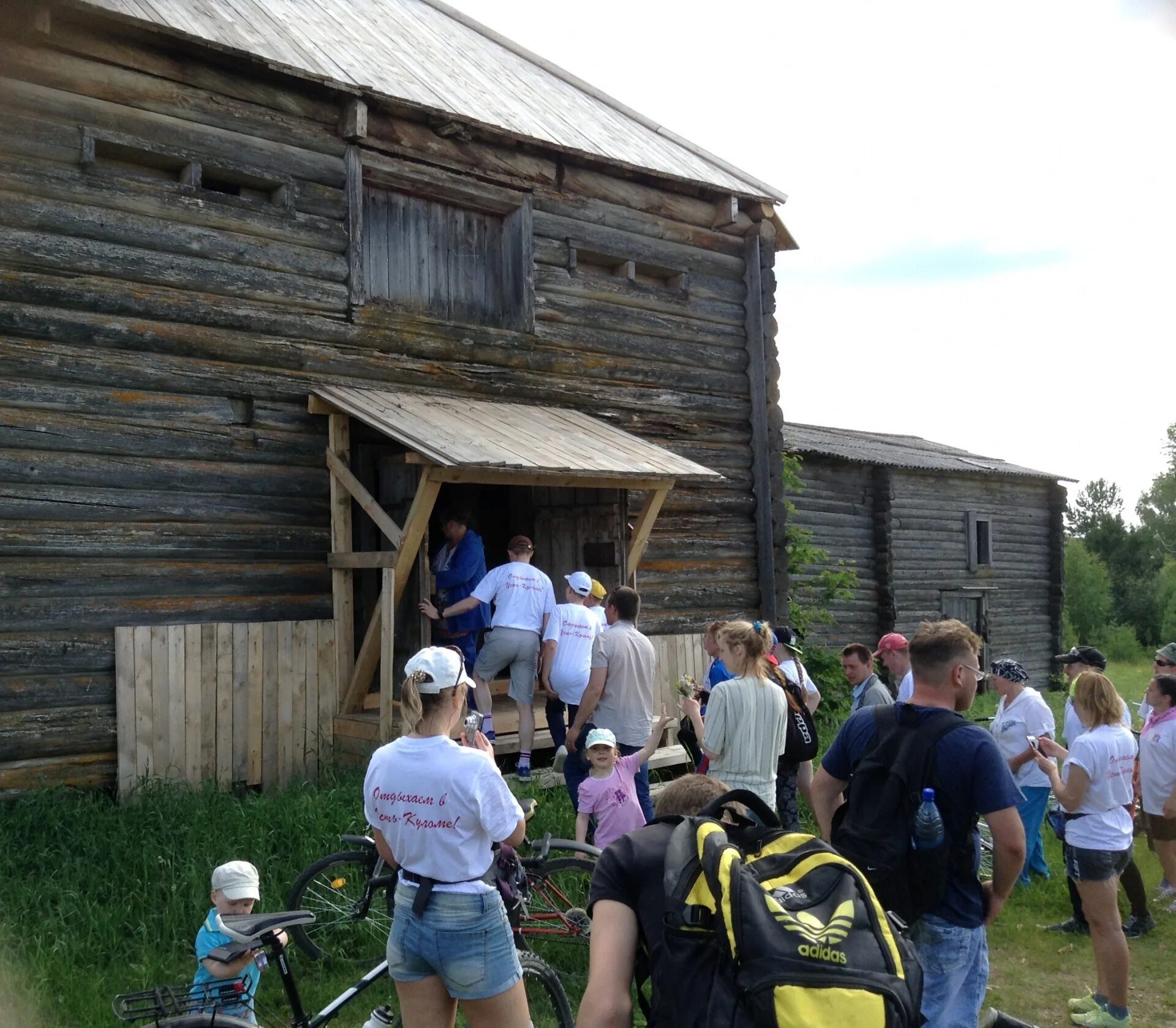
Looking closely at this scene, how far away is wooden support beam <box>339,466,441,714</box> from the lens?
8.21 metres

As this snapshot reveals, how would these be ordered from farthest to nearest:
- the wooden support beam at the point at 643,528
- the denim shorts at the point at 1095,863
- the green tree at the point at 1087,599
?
the green tree at the point at 1087,599, the wooden support beam at the point at 643,528, the denim shorts at the point at 1095,863

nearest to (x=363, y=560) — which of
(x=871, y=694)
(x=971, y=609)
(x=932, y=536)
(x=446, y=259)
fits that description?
(x=446, y=259)

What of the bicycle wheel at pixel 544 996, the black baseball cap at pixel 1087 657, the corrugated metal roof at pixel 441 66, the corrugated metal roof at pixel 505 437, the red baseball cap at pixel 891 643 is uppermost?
the corrugated metal roof at pixel 441 66

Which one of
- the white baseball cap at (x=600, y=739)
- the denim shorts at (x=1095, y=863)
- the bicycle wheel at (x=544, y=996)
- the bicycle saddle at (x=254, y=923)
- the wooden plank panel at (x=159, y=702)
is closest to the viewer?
the bicycle saddle at (x=254, y=923)

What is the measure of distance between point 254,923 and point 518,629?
4562mm

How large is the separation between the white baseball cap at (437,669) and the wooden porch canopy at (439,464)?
4.01 metres

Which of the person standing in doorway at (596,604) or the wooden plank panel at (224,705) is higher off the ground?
the person standing in doorway at (596,604)

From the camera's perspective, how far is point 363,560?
8.78m

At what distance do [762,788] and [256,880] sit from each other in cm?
262

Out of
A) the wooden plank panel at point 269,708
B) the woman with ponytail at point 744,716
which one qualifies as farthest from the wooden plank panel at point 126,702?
the woman with ponytail at point 744,716

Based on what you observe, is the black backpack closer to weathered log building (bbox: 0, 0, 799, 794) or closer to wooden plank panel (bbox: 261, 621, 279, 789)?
weathered log building (bbox: 0, 0, 799, 794)

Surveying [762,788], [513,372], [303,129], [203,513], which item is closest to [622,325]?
[513,372]

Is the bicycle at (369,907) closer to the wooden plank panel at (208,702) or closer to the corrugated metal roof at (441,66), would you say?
the wooden plank panel at (208,702)

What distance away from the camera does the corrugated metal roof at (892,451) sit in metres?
21.8
